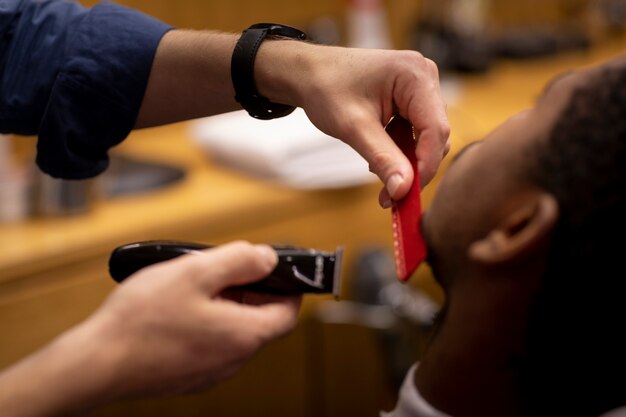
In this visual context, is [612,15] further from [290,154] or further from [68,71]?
[68,71]

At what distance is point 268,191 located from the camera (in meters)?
1.91

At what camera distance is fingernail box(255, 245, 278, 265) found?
2.68ft

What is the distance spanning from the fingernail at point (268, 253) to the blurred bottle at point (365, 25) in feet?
5.75

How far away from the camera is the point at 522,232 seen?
75cm

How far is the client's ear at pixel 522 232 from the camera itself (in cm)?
74

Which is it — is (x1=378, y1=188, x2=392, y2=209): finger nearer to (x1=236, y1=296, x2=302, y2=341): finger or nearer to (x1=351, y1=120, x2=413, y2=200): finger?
(x1=351, y1=120, x2=413, y2=200): finger

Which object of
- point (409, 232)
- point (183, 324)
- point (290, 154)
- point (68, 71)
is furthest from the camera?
point (290, 154)

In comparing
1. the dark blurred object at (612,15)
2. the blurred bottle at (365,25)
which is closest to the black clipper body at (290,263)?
the blurred bottle at (365,25)

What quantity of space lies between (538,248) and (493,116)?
1.49m

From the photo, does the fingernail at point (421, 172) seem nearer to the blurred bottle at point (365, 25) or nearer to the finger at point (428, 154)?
the finger at point (428, 154)

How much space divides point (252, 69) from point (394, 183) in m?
0.26

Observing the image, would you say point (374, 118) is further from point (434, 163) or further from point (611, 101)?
point (611, 101)

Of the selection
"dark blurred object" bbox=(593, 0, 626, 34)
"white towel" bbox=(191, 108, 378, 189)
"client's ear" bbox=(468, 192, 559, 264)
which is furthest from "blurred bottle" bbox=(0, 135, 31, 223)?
"dark blurred object" bbox=(593, 0, 626, 34)

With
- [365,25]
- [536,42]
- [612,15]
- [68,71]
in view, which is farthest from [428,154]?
[612,15]
